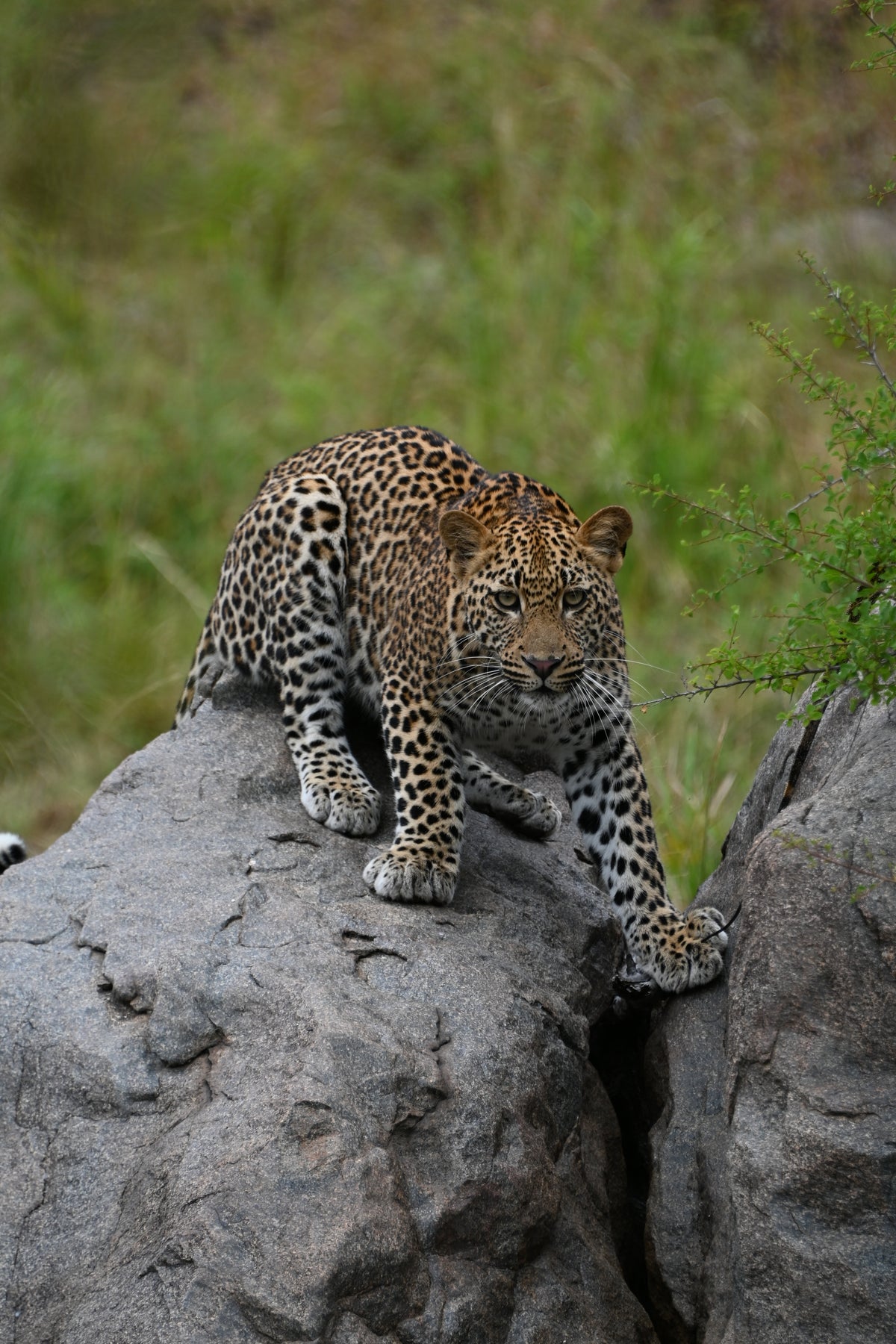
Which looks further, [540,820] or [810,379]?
[540,820]

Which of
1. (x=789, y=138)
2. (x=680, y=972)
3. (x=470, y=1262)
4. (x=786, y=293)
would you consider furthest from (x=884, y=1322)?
(x=789, y=138)

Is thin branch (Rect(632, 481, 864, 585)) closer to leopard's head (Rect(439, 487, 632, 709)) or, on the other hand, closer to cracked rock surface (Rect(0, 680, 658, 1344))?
leopard's head (Rect(439, 487, 632, 709))

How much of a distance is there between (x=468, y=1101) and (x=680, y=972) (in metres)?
1.13

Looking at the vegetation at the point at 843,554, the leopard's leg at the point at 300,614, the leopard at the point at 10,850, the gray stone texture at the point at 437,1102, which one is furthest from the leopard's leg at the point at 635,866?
the leopard at the point at 10,850

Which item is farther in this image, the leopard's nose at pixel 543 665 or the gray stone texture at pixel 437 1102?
the leopard's nose at pixel 543 665

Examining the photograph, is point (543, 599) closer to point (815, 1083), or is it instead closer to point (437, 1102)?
point (437, 1102)

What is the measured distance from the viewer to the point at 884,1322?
435 centimetres

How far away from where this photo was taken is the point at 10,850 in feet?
23.1

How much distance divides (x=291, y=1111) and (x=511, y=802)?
7.54ft

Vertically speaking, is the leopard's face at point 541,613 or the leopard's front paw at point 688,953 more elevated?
the leopard's face at point 541,613

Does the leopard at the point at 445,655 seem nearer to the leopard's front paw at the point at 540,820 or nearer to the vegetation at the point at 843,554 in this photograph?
the leopard's front paw at the point at 540,820

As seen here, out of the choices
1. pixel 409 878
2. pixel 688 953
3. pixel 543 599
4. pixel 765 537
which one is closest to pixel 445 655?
pixel 543 599

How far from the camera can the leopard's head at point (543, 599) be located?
595 cm

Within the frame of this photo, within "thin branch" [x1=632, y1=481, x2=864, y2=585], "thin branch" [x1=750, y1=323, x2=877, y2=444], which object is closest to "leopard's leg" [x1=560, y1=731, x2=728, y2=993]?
"thin branch" [x1=632, y1=481, x2=864, y2=585]
